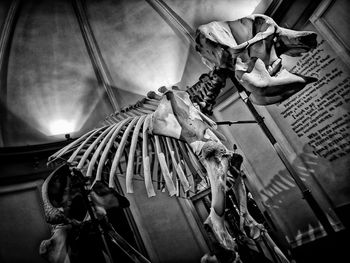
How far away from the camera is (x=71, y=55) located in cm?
663

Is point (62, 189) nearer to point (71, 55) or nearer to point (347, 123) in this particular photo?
point (347, 123)

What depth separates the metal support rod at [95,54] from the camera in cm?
663

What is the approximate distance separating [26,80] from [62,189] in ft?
13.0

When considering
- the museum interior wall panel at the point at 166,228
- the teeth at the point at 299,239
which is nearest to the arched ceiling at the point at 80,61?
the museum interior wall panel at the point at 166,228

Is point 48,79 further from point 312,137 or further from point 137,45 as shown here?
point 312,137

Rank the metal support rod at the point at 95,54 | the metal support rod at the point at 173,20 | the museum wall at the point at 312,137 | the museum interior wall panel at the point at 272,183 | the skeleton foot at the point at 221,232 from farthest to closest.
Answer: the metal support rod at the point at 95,54 → the metal support rod at the point at 173,20 → the museum interior wall panel at the point at 272,183 → the museum wall at the point at 312,137 → the skeleton foot at the point at 221,232

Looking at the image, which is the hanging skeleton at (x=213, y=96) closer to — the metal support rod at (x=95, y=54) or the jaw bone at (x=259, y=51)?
the jaw bone at (x=259, y=51)

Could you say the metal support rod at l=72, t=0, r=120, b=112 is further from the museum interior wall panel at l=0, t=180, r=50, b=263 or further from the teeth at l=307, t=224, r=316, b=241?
the teeth at l=307, t=224, r=316, b=241

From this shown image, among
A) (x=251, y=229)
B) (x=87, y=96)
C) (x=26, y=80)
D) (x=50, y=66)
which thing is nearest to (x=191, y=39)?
(x=87, y=96)

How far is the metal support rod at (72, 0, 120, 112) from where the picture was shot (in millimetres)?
6633

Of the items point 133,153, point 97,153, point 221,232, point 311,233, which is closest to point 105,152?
point 97,153

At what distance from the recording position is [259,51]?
275cm

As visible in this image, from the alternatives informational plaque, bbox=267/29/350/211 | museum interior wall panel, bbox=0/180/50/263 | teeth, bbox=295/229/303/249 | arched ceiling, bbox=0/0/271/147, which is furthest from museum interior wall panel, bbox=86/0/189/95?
teeth, bbox=295/229/303/249

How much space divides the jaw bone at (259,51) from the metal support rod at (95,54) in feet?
13.4
